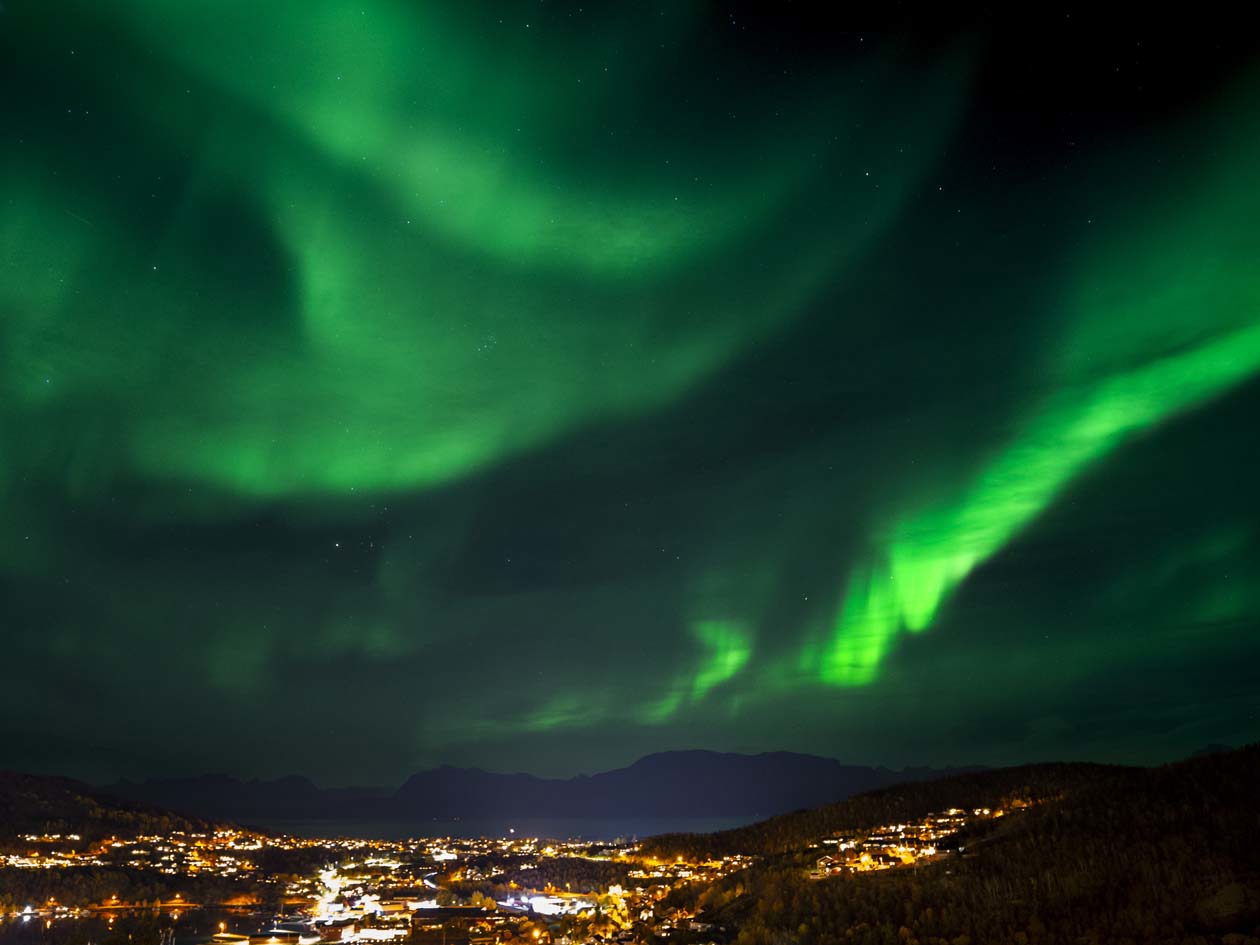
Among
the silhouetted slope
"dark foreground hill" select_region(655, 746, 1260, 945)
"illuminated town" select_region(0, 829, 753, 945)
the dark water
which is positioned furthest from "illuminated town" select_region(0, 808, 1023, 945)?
"dark foreground hill" select_region(655, 746, 1260, 945)

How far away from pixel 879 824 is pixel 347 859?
89.8 meters

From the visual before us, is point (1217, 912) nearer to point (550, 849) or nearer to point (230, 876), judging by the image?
point (230, 876)

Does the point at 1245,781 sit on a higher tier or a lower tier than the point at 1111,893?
higher

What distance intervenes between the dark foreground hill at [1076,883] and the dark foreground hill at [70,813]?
10235cm

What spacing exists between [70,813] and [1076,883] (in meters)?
140

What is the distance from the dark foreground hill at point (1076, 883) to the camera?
Result: 31555mm

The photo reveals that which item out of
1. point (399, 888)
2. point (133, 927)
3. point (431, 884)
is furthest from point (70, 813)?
point (133, 927)

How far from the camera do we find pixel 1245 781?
42.9 m

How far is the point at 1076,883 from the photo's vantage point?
37.2 m

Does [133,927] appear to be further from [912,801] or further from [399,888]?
[912,801]

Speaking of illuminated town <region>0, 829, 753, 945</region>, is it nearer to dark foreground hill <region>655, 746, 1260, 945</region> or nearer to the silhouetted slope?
the silhouetted slope

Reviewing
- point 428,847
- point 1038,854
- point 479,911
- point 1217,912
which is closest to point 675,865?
point 479,911

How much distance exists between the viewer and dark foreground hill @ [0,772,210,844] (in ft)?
382

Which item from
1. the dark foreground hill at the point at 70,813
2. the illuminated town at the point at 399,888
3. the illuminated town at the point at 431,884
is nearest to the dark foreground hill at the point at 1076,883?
→ the illuminated town at the point at 431,884
